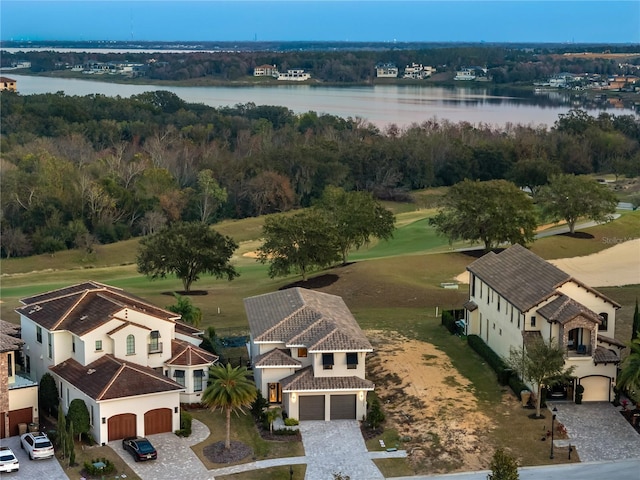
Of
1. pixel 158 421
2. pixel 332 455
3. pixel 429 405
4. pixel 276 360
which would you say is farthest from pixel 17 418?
pixel 429 405

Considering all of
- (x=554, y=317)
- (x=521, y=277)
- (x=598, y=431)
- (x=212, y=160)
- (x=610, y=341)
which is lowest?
(x=598, y=431)

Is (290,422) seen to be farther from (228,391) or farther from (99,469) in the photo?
(99,469)

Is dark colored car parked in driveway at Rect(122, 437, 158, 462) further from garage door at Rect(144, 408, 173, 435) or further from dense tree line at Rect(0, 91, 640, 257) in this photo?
dense tree line at Rect(0, 91, 640, 257)

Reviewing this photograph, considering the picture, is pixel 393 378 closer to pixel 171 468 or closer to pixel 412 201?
pixel 171 468

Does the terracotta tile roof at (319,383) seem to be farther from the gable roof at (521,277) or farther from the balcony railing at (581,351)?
the balcony railing at (581,351)

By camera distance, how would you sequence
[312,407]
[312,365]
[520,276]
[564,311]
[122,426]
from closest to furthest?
[122,426]
[312,407]
[312,365]
[564,311]
[520,276]

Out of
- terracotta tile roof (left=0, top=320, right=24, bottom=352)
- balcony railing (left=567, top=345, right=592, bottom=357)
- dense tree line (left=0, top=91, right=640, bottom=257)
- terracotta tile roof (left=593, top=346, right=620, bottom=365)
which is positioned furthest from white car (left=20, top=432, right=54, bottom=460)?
dense tree line (left=0, top=91, right=640, bottom=257)

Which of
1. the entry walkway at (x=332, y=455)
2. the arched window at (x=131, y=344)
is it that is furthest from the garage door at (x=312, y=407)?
the arched window at (x=131, y=344)

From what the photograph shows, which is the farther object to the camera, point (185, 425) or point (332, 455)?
point (185, 425)
